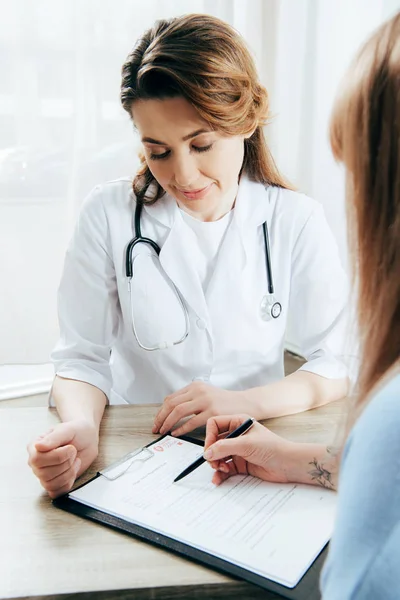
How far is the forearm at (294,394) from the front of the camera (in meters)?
1.10

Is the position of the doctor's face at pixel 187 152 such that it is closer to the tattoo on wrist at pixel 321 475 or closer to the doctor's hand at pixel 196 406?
the doctor's hand at pixel 196 406

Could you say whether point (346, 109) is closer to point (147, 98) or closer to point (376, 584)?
point (376, 584)

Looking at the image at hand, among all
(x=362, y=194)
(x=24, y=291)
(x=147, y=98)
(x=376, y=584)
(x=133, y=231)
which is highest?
(x=147, y=98)

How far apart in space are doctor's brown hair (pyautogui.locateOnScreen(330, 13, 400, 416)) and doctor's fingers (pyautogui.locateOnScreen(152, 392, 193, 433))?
0.52 m

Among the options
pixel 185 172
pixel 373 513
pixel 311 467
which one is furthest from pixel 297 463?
pixel 185 172

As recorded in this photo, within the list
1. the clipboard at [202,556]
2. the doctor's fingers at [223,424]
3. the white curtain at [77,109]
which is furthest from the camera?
the white curtain at [77,109]

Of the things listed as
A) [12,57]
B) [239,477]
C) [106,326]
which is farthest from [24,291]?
[239,477]

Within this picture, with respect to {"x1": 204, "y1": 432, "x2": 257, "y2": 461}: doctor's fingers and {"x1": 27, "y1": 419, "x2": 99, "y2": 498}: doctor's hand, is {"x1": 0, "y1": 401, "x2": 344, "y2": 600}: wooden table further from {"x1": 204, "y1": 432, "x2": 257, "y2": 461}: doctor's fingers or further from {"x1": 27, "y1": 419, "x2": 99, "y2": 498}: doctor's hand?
{"x1": 204, "y1": 432, "x2": 257, "y2": 461}: doctor's fingers

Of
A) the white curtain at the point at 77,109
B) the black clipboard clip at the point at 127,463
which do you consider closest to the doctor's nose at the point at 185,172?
the black clipboard clip at the point at 127,463

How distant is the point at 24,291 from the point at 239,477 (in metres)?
1.63

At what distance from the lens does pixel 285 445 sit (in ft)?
2.96

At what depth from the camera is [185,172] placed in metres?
1.19

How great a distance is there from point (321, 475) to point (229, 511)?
0.15 m

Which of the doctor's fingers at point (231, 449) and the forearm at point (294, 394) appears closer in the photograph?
the doctor's fingers at point (231, 449)
